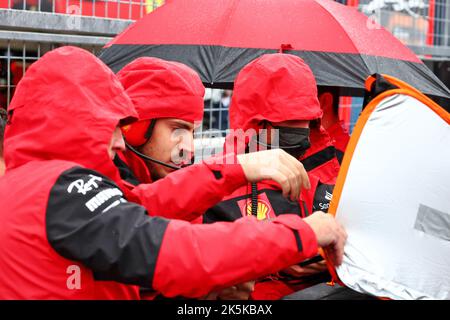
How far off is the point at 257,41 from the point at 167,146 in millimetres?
1718

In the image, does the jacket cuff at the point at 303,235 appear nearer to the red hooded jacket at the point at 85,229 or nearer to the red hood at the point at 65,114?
the red hooded jacket at the point at 85,229

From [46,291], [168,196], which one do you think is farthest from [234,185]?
[46,291]

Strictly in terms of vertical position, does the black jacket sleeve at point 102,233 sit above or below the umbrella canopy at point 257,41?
below

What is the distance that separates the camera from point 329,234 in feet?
6.41

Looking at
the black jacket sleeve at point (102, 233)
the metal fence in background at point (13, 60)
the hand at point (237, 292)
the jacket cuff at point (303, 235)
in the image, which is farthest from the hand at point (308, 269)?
the metal fence in background at point (13, 60)

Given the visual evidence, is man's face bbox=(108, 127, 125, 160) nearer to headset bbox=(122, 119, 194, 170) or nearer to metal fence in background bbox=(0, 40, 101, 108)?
headset bbox=(122, 119, 194, 170)

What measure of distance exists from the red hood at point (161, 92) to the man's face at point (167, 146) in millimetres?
38

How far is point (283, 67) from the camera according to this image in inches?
132

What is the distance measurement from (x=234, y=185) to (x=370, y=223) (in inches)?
15.7

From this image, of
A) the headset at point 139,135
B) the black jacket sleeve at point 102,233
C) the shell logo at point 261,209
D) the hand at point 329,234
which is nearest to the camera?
the black jacket sleeve at point 102,233

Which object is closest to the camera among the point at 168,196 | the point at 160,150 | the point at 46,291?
the point at 46,291

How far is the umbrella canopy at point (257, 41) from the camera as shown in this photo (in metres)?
4.21

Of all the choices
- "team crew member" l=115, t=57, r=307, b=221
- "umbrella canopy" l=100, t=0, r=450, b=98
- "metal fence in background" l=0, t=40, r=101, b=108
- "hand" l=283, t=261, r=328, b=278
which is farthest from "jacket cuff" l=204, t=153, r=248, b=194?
"metal fence in background" l=0, t=40, r=101, b=108

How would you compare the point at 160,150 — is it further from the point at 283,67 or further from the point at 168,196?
the point at 283,67
